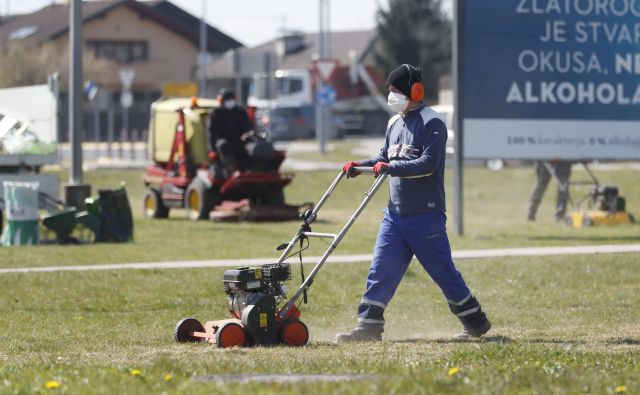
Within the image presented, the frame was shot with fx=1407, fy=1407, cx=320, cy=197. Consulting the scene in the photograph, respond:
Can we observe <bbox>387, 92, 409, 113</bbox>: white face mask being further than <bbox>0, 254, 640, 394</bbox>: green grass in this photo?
Yes

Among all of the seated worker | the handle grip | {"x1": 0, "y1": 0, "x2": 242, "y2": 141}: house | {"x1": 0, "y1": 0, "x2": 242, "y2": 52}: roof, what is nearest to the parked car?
{"x1": 0, "y1": 0, "x2": 242, "y2": 141}: house

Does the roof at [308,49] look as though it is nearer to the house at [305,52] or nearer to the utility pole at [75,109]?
the house at [305,52]

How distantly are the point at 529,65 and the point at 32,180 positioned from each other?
7.33 m

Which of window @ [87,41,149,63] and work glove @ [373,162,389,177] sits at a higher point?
window @ [87,41,149,63]

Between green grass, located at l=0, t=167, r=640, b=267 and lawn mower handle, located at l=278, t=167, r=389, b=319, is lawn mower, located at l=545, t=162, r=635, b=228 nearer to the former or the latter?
green grass, located at l=0, t=167, r=640, b=267

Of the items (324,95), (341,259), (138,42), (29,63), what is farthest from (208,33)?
(341,259)

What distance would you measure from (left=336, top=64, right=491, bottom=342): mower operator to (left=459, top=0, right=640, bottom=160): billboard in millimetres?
10136

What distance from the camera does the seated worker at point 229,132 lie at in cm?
2400

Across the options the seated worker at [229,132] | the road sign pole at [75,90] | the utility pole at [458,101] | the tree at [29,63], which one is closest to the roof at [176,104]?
the seated worker at [229,132]

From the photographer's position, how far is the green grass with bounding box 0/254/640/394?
7391 mm

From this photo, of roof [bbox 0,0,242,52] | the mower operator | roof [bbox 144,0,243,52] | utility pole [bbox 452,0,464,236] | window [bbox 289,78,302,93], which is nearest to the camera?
the mower operator

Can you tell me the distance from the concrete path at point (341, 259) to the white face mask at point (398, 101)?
6.02 meters

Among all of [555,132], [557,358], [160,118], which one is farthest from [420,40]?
[557,358]

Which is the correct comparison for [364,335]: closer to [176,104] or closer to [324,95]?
[176,104]
